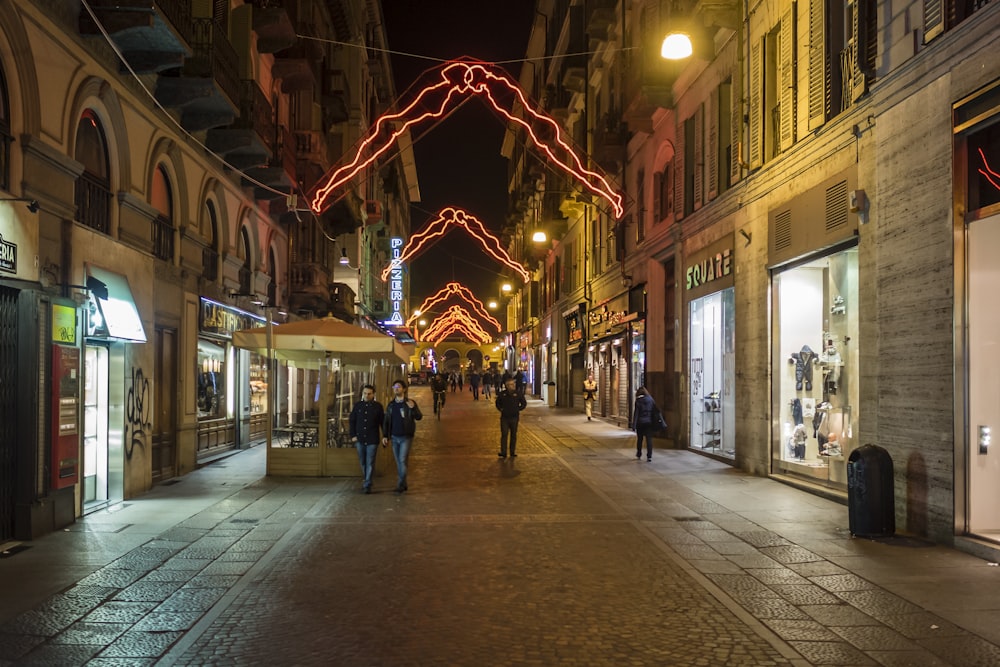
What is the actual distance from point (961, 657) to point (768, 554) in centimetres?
338

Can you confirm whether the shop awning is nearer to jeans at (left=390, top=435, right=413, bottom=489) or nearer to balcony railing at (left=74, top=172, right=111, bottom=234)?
balcony railing at (left=74, top=172, right=111, bottom=234)

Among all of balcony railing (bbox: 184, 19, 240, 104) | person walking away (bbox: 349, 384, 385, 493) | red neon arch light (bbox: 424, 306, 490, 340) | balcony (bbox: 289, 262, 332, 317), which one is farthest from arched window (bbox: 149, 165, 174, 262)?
red neon arch light (bbox: 424, 306, 490, 340)

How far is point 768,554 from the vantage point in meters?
9.08

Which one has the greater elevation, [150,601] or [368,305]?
[368,305]

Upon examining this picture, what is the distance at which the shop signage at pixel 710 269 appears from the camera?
17.3m

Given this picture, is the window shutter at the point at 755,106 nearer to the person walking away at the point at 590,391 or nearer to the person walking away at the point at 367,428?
the person walking away at the point at 367,428

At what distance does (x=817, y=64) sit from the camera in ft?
43.2

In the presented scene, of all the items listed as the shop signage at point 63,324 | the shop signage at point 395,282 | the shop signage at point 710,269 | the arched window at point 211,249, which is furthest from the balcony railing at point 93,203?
the shop signage at point 395,282

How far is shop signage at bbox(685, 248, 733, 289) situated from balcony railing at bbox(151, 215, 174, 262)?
10.2m

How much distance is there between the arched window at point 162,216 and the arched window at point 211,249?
162cm

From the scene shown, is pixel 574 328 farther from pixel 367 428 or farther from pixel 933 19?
pixel 933 19

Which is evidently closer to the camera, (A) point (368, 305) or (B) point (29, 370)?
(B) point (29, 370)

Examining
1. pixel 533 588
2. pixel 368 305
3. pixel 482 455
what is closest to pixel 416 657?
pixel 533 588

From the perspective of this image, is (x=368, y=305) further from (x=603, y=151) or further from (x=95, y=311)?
(x=95, y=311)
